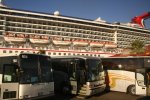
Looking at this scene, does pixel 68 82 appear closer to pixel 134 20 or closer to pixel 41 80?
pixel 41 80

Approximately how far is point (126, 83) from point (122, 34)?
8165 centimetres

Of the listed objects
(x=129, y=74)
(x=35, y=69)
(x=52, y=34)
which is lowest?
(x=129, y=74)

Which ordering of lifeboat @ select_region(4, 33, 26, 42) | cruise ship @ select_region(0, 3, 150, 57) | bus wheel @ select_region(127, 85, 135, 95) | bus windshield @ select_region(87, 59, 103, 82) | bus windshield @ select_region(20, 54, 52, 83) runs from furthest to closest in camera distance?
cruise ship @ select_region(0, 3, 150, 57)
lifeboat @ select_region(4, 33, 26, 42)
bus wheel @ select_region(127, 85, 135, 95)
bus windshield @ select_region(87, 59, 103, 82)
bus windshield @ select_region(20, 54, 52, 83)

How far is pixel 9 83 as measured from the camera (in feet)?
33.6

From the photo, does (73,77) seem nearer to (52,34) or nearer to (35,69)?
(35,69)

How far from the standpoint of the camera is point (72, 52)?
6266 centimetres

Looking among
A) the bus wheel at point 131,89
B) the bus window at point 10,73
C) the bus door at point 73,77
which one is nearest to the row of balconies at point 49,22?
the bus door at point 73,77

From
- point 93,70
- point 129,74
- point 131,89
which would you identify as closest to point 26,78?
point 93,70

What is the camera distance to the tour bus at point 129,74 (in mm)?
13453

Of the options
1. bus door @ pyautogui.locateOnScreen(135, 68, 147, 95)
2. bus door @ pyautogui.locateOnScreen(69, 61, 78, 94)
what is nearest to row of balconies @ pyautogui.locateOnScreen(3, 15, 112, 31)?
bus door @ pyautogui.locateOnScreen(69, 61, 78, 94)

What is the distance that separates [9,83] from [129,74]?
316 inches

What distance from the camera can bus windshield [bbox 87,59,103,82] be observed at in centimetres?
1341

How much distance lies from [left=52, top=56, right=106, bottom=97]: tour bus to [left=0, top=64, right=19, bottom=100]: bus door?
4316mm

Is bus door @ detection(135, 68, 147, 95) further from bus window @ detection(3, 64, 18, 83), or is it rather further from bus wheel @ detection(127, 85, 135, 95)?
bus window @ detection(3, 64, 18, 83)
